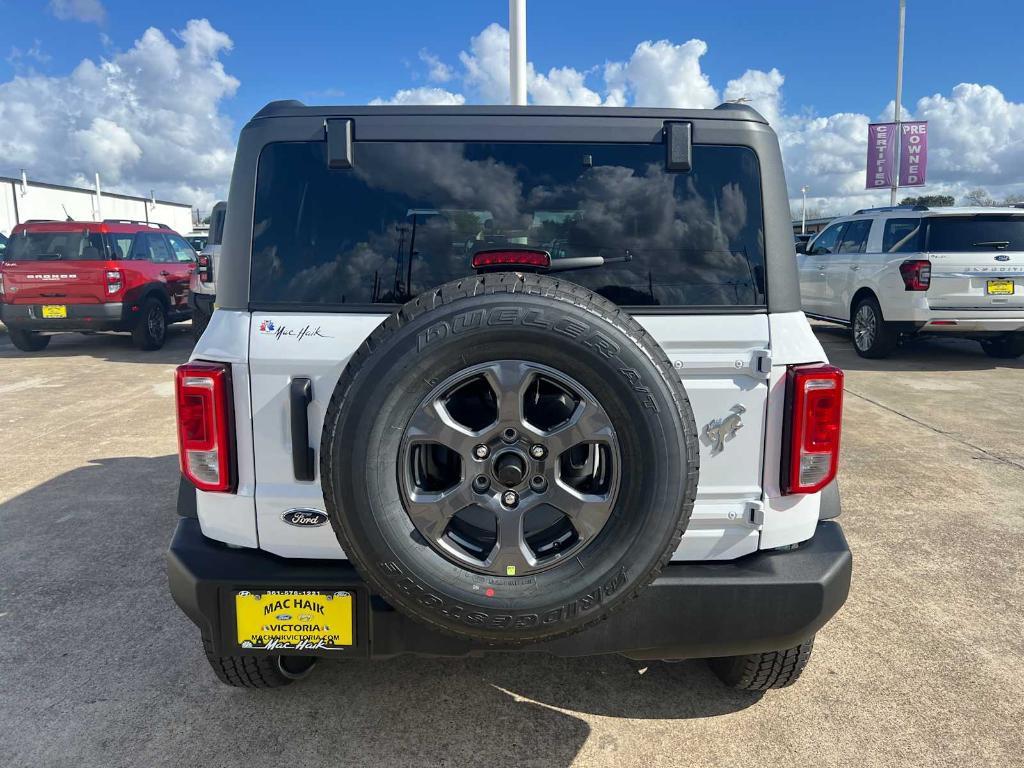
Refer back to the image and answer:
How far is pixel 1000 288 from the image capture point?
27.6 ft

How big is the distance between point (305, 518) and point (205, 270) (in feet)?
29.6

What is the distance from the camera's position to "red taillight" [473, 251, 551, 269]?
2.06 meters

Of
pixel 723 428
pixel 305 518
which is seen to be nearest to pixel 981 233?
pixel 723 428

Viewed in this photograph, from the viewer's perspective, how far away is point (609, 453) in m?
1.90

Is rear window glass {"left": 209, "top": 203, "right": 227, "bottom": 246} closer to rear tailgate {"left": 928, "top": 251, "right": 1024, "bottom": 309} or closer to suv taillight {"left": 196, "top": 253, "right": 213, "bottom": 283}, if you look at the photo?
suv taillight {"left": 196, "top": 253, "right": 213, "bottom": 283}

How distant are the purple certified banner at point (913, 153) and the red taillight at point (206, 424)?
2438 centimetres

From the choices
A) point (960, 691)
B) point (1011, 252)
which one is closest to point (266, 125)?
point (960, 691)

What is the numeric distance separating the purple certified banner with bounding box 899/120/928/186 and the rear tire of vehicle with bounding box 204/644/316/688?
24.2 meters

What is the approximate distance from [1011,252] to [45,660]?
31.7 feet

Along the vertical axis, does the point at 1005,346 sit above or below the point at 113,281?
below

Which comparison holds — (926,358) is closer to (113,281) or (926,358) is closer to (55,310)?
(113,281)

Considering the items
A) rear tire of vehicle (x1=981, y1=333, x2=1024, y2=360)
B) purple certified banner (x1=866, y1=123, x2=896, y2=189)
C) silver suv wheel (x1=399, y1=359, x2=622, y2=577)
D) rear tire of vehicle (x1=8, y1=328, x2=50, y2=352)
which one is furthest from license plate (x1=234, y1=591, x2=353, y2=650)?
purple certified banner (x1=866, y1=123, x2=896, y2=189)

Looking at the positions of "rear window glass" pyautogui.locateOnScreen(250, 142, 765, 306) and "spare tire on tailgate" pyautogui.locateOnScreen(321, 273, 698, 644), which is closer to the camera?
"spare tire on tailgate" pyautogui.locateOnScreen(321, 273, 698, 644)

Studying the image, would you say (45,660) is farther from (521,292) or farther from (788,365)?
(788,365)
